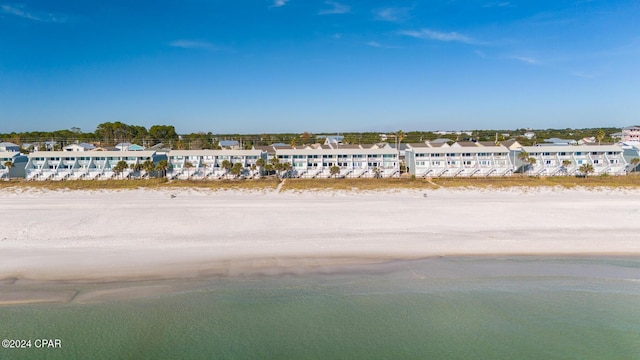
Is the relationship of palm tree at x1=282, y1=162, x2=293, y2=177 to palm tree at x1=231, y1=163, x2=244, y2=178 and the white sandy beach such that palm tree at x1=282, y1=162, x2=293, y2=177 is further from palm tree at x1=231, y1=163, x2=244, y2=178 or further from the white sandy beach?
the white sandy beach

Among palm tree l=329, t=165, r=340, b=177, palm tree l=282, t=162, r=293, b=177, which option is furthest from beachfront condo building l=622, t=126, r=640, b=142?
palm tree l=282, t=162, r=293, b=177

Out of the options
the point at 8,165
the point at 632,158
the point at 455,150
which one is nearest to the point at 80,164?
the point at 8,165

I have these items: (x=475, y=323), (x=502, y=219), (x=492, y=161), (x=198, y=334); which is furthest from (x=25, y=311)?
(x=492, y=161)

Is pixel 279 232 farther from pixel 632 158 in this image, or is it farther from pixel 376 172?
pixel 632 158

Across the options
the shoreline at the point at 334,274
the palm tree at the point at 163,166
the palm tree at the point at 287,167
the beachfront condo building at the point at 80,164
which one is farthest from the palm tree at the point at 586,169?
the beachfront condo building at the point at 80,164

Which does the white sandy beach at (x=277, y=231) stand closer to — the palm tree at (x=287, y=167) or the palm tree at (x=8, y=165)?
the palm tree at (x=287, y=167)

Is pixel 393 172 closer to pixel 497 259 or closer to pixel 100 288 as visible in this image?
pixel 497 259
